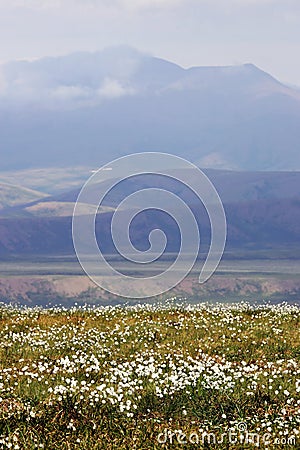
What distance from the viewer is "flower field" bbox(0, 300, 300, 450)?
1186cm

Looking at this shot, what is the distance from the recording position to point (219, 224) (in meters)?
28.9

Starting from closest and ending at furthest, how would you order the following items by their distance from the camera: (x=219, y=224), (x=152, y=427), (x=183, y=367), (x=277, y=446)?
(x=277, y=446) → (x=152, y=427) → (x=183, y=367) → (x=219, y=224)

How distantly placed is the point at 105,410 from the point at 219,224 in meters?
16.6

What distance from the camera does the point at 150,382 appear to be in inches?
582

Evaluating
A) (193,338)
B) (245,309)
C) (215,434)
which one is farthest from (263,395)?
(245,309)

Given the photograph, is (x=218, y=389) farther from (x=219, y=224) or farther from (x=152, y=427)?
(x=219, y=224)

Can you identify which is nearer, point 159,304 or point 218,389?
point 218,389

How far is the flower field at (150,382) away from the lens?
467 inches
